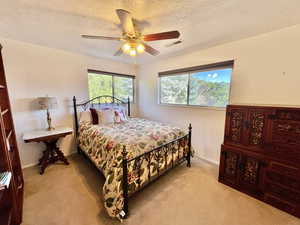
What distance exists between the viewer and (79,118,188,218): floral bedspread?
1.45 meters

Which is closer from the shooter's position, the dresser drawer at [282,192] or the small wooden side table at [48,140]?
the dresser drawer at [282,192]

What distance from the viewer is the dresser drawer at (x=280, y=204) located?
5.07 ft

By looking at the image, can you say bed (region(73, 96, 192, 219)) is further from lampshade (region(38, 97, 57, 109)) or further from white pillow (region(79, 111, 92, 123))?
lampshade (region(38, 97, 57, 109))

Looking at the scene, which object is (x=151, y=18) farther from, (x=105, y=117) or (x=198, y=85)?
(x=105, y=117)

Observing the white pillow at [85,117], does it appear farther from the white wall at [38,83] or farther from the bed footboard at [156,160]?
the bed footboard at [156,160]

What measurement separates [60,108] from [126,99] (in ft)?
5.76

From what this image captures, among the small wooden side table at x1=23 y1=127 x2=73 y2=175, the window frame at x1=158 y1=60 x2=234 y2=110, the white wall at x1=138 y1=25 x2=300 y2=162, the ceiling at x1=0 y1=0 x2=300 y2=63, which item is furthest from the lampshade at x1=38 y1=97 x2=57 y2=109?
the white wall at x1=138 y1=25 x2=300 y2=162

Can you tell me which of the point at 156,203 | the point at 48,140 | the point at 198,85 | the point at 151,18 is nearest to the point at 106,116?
the point at 48,140

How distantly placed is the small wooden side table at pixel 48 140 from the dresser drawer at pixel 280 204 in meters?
3.32

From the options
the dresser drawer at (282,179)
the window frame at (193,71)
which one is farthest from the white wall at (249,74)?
A: the dresser drawer at (282,179)

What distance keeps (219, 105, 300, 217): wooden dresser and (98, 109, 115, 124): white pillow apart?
2.27m

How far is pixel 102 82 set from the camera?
3.51 metres

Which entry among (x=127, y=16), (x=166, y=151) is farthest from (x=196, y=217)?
(x=127, y=16)

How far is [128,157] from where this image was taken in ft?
5.23
